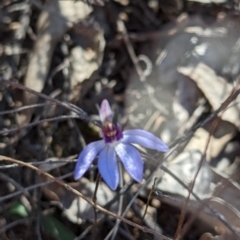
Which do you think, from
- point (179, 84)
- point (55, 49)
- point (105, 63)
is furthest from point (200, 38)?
point (55, 49)

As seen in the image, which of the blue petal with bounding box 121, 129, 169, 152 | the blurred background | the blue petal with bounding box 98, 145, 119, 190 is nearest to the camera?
the blue petal with bounding box 98, 145, 119, 190

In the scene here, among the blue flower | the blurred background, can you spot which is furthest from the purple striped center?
the blurred background

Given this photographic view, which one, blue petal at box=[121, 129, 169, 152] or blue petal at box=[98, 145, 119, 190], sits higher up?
blue petal at box=[121, 129, 169, 152]

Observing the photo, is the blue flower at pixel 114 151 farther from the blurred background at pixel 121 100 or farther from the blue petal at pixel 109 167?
the blurred background at pixel 121 100

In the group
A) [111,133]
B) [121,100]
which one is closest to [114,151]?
[111,133]

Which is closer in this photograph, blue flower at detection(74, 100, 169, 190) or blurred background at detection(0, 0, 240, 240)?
blue flower at detection(74, 100, 169, 190)

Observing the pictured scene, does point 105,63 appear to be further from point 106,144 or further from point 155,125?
point 106,144

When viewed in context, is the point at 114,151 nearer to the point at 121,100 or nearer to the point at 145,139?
the point at 145,139

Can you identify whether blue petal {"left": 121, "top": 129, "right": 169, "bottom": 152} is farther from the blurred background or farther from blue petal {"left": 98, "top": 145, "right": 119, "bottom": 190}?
the blurred background
